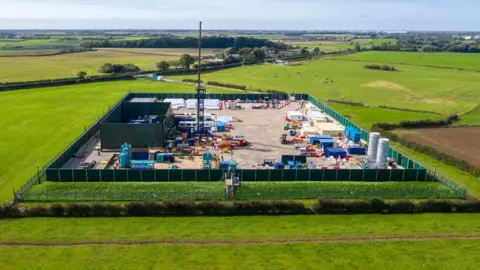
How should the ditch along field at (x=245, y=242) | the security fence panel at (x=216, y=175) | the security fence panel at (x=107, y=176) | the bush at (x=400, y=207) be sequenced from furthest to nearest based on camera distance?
the security fence panel at (x=216, y=175) → the security fence panel at (x=107, y=176) → the bush at (x=400, y=207) → the ditch along field at (x=245, y=242)

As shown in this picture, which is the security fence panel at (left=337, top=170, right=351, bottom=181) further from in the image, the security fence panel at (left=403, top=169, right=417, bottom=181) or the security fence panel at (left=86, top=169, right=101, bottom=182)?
the security fence panel at (left=86, top=169, right=101, bottom=182)

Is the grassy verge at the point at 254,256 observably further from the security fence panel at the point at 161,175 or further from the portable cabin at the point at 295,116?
the portable cabin at the point at 295,116

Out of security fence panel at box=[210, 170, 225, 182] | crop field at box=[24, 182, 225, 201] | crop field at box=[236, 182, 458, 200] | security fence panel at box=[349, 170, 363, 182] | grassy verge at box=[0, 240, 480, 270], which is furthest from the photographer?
security fence panel at box=[349, 170, 363, 182]

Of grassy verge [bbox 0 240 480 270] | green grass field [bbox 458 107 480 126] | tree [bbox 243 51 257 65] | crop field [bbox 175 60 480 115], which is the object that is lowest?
grassy verge [bbox 0 240 480 270]

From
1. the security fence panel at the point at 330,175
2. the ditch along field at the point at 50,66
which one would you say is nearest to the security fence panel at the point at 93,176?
the security fence panel at the point at 330,175

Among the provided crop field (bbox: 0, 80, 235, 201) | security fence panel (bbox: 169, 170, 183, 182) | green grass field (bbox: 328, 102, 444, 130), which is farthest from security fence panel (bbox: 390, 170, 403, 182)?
crop field (bbox: 0, 80, 235, 201)

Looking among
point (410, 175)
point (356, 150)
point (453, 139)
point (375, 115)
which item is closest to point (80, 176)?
point (356, 150)

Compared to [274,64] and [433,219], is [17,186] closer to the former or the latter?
[433,219]
